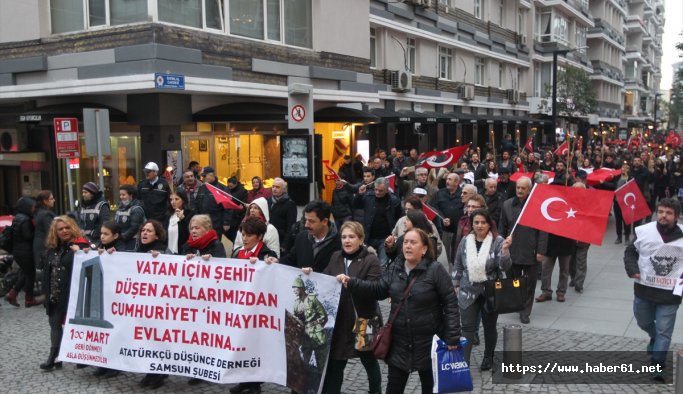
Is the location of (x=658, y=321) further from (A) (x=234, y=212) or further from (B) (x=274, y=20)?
(B) (x=274, y=20)

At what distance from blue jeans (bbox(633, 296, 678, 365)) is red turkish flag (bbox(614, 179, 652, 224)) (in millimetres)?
3986

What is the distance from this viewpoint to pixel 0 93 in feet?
53.6

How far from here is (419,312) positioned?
4.98 m

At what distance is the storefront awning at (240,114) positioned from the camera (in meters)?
15.9

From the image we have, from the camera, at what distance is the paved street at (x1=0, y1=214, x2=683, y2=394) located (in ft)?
20.8

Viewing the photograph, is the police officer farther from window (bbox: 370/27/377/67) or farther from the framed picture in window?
window (bbox: 370/27/377/67)

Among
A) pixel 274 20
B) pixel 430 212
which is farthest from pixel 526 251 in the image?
pixel 274 20

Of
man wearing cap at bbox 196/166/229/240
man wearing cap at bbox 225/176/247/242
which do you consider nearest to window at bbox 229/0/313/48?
man wearing cap at bbox 225/176/247/242

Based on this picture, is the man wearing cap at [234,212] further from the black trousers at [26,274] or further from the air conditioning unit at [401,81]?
the air conditioning unit at [401,81]

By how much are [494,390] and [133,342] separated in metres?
3.45

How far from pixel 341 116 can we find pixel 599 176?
24.2 ft

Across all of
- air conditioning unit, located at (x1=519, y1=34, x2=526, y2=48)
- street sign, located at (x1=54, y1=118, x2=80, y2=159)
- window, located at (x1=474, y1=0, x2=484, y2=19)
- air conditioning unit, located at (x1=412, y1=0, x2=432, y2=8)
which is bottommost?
street sign, located at (x1=54, y1=118, x2=80, y2=159)

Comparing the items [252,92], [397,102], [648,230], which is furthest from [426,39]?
[648,230]

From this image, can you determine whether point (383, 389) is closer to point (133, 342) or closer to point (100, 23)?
point (133, 342)
